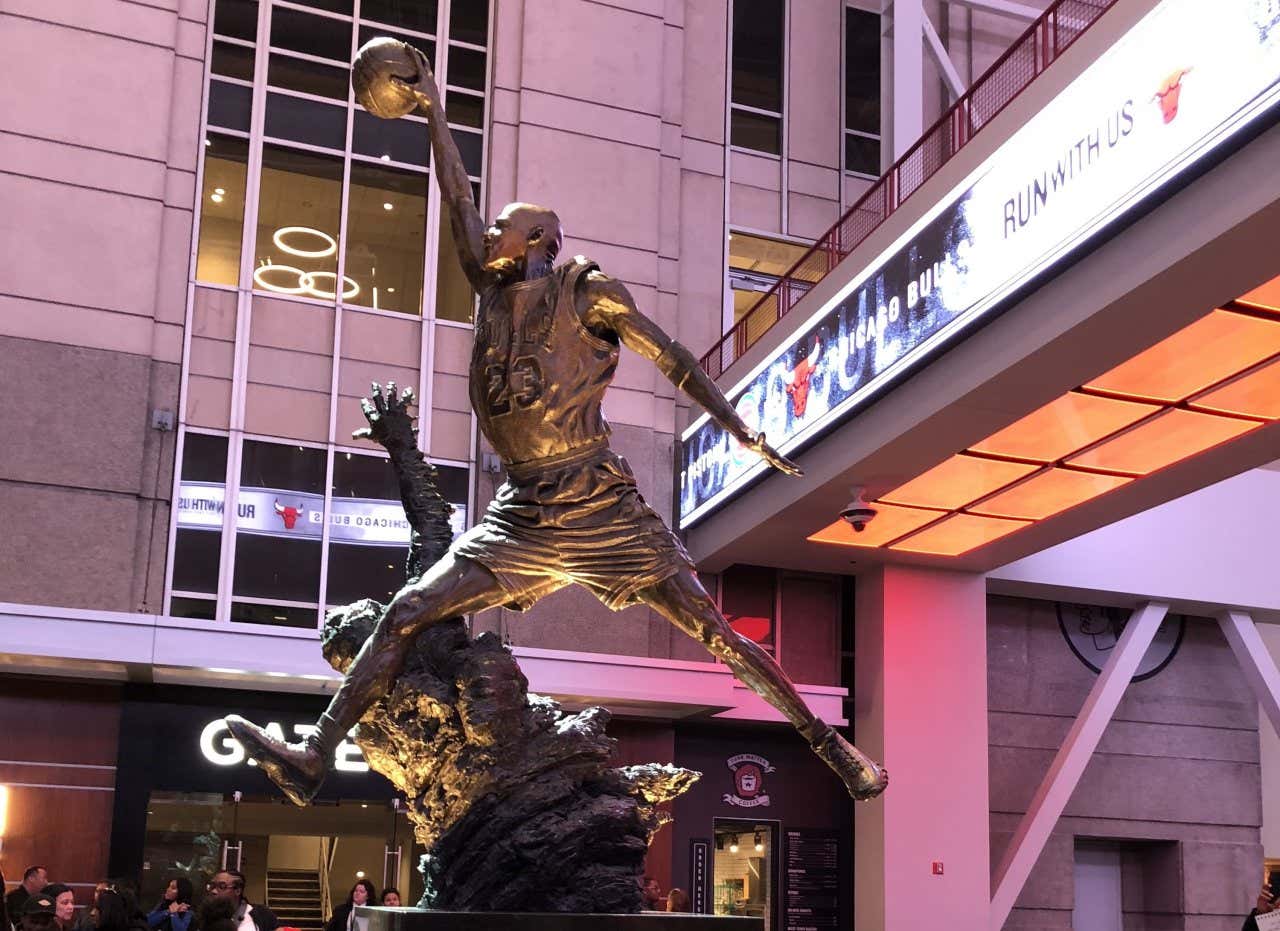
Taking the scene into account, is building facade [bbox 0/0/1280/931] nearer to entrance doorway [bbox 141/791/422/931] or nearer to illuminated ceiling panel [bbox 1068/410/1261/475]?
entrance doorway [bbox 141/791/422/931]

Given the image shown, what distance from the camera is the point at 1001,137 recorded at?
1104 centimetres

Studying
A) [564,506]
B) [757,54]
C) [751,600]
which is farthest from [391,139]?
[564,506]

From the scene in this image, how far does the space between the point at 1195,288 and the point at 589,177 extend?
33.2ft

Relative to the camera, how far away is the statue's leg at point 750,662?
224 inches

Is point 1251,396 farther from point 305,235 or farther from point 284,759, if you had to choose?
point 305,235

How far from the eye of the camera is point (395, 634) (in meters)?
5.58

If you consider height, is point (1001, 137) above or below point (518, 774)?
above

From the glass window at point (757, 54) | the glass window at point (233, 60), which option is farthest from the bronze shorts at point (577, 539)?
the glass window at point (757, 54)

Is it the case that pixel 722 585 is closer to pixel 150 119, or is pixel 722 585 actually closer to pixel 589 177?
pixel 589 177

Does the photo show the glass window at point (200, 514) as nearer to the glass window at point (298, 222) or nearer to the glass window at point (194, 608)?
the glass window at point (194, 608)

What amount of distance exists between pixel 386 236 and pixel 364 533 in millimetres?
3712

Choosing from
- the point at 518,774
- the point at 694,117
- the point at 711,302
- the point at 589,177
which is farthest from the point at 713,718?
the point at 518,774

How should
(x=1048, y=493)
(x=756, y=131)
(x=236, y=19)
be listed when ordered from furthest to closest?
(x=756, y=131) → (x=236, y=19) → (x=1048, y=493)

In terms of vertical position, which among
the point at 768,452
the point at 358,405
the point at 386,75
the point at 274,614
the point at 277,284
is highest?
the point at 277,284
